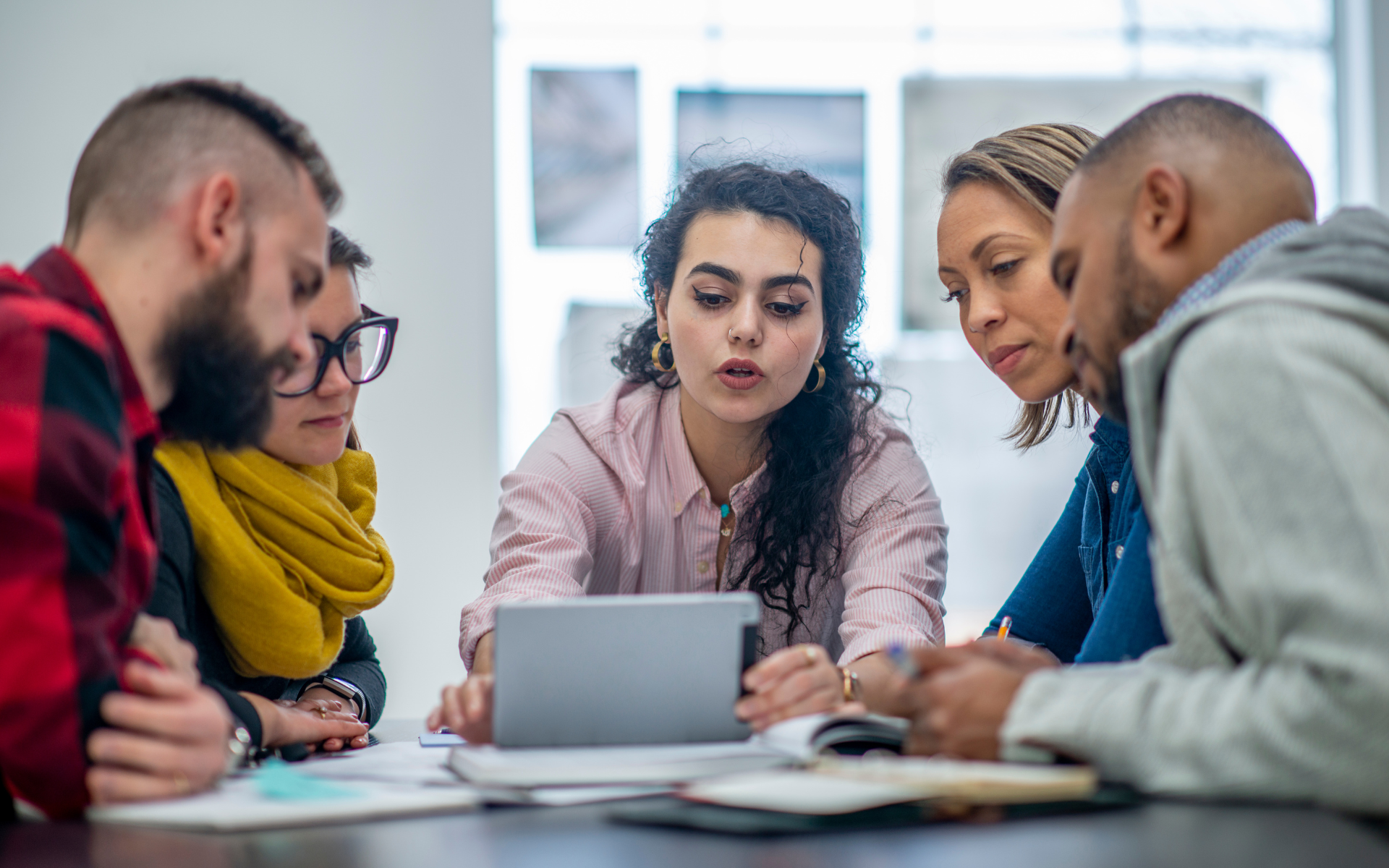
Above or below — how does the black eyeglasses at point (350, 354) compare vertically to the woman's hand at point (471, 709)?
above

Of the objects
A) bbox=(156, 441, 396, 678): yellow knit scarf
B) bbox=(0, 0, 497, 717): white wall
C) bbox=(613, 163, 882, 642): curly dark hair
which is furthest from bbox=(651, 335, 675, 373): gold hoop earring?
bbox=(0, 0, 497, 717): white wall

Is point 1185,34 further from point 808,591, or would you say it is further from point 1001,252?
point 808,591

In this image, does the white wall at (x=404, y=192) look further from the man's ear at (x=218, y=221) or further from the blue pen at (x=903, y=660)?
the blue pen at (x=903, y=660)

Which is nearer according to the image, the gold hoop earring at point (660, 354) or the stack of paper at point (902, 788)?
the stack of paper at point (902, 788)

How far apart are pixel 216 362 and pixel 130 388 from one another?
0.08m

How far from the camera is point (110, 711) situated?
82cm

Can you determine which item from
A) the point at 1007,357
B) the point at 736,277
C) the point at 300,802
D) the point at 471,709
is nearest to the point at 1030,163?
the point at 1007,357

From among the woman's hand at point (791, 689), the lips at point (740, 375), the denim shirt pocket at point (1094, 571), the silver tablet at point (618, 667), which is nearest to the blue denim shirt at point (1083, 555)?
the denim shirt pocket at point (1094, 571)

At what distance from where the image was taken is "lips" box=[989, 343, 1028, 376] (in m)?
1.74

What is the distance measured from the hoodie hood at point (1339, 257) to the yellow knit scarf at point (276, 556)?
1.17 meters

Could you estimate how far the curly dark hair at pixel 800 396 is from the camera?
1.90 metres

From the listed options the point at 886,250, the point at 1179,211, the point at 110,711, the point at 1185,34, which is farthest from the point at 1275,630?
the point at 1185,34

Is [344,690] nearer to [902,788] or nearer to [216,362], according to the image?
[216,362]

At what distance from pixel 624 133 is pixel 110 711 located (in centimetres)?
309
